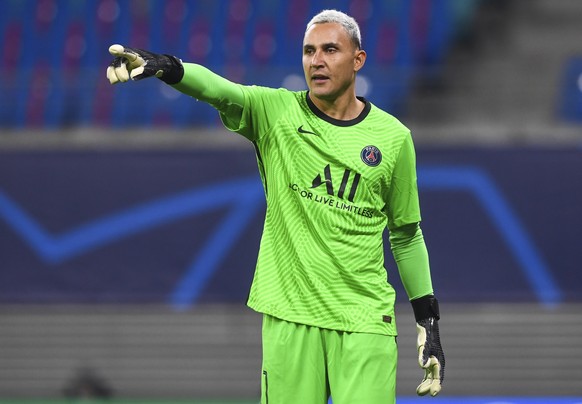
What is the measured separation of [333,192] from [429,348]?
79 cm

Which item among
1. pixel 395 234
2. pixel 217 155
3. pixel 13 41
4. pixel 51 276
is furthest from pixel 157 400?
pixel 395 234

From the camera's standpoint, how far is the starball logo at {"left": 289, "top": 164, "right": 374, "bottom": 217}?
419cm

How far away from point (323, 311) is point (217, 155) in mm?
6386

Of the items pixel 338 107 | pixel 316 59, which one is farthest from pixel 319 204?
pixel 316 59

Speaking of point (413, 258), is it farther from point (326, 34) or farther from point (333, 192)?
point (326, 34)

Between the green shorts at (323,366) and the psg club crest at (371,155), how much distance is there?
656 mm

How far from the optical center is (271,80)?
1095 centimetres

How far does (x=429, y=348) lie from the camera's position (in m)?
4.47

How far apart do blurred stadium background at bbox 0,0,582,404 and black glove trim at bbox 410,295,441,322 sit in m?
5.64

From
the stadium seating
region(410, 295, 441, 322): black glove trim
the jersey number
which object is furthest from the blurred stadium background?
the jersey number

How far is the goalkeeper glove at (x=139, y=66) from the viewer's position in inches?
147

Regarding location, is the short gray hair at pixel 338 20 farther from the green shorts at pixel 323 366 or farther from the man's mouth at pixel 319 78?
the green shorts at pixel 323 366

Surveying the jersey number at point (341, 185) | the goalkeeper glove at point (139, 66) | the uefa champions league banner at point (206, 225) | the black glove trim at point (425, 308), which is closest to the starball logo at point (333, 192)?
the jersey number at point (341, 185)

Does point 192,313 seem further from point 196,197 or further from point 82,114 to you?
point 82,114
